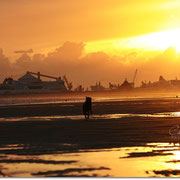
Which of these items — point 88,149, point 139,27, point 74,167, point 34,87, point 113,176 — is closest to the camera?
point 113,176

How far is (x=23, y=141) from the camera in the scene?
1816 centimetres

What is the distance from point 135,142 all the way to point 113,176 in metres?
5.40

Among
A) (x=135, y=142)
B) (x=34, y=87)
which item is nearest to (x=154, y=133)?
(x=135, y=142)

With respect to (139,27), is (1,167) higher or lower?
lower

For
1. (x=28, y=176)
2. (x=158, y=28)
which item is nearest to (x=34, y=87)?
(x=158, y=28)

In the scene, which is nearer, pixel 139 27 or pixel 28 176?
pixel 28 176

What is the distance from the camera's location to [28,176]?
1162 cm

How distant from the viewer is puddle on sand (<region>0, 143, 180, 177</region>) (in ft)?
38.4

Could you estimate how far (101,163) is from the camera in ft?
42.2

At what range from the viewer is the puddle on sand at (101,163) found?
11.7 metres

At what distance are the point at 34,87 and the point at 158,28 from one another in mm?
169336

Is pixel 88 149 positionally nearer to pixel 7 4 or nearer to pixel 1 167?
pixel 1 167

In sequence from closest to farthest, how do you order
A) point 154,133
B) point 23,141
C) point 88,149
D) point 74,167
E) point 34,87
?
1. point 74,167
2. point 88,149
3. point 23,141
4. point 154,133
5. point 34,87

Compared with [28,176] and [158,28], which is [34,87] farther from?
[28,176]
